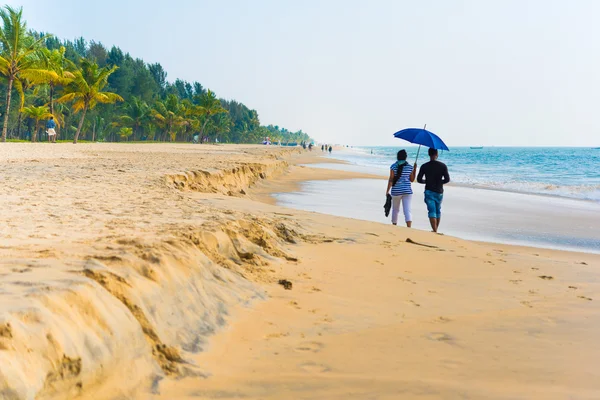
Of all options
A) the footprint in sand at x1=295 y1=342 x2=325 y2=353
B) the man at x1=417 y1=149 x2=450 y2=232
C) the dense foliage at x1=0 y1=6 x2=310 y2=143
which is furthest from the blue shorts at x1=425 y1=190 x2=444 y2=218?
the dense foliage at x1=0 y1=6 x2=310 y2=143

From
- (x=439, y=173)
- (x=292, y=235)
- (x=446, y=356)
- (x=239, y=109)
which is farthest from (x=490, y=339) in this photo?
(x=239, y=109)

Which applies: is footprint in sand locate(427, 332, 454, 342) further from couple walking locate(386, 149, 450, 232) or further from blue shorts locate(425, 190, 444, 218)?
blue shorts locate(425, 190, 444, 218)

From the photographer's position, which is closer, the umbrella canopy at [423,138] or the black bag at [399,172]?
the black bag at [399,172]

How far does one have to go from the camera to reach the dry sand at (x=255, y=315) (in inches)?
100.0

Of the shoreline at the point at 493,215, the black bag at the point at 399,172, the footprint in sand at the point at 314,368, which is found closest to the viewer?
the footprint in sand at the point at 314,368

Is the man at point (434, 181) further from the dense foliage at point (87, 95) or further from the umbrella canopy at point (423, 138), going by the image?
the dense foliage at point (87, 95)

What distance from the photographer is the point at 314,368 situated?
304 centimetres

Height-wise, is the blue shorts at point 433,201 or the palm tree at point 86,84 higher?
the palm tree at point 86,84

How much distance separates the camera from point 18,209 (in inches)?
222

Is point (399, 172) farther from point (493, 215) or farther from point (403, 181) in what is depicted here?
point (493, 215)

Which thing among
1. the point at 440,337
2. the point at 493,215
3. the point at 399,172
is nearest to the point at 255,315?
the point at 440,337

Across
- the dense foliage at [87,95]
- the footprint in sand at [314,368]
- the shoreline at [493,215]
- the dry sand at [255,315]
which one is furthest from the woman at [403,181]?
the dense foliage at [87,95]

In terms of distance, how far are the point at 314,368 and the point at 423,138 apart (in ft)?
24.3

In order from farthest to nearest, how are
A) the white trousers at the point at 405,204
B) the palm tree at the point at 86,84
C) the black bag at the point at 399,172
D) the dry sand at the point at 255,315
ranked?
the palm tree at the point at 86,84 → the white trousers at the point at 405,204 → the black bag at the point at 399,172 → the dry sand at the point at 255,315
